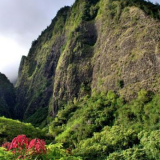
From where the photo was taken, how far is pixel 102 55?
7512 centimetres

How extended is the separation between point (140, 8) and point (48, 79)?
205 ft

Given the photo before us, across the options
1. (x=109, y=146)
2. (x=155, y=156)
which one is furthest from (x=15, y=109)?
(x=155, y=156)

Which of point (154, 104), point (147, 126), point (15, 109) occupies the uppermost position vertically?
point (15, 109)

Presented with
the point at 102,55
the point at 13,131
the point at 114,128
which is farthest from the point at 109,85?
the point at 13,131

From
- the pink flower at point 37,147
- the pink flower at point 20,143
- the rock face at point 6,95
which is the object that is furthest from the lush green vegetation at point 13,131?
the rock face at point 6,95

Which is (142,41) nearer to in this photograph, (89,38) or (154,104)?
(154,104)

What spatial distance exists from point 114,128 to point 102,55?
102 feet

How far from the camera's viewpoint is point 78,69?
82312 millimetres

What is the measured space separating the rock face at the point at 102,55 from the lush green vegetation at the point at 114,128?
366 centimetres

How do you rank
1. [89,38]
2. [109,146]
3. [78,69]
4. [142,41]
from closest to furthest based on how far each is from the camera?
[109,146] < [142,41] < [78,69] < [89,38]

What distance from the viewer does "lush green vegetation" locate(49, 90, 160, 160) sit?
4081 cm

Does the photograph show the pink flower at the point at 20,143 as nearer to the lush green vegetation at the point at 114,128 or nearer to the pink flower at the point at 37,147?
the pink flower at the point at 37,147

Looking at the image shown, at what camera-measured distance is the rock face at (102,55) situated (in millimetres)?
58300

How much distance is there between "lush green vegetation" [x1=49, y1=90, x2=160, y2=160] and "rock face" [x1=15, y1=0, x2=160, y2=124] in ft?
12.0
